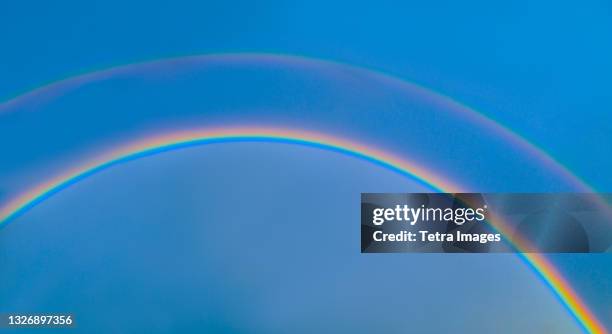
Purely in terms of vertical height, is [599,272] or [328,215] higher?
[328,215]

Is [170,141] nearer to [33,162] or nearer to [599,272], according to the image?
[33,162]

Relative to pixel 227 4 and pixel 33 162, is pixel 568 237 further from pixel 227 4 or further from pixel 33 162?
pixel 33 162

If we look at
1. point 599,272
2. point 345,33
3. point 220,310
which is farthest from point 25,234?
point 599,272

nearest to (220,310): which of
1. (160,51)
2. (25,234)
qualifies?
(25,234)

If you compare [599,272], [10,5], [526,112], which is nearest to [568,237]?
[599,272]

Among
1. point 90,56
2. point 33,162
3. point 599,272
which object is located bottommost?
point 599,272

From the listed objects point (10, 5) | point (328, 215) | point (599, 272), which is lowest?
point (599, 272)

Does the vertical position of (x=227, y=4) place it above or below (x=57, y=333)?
above
